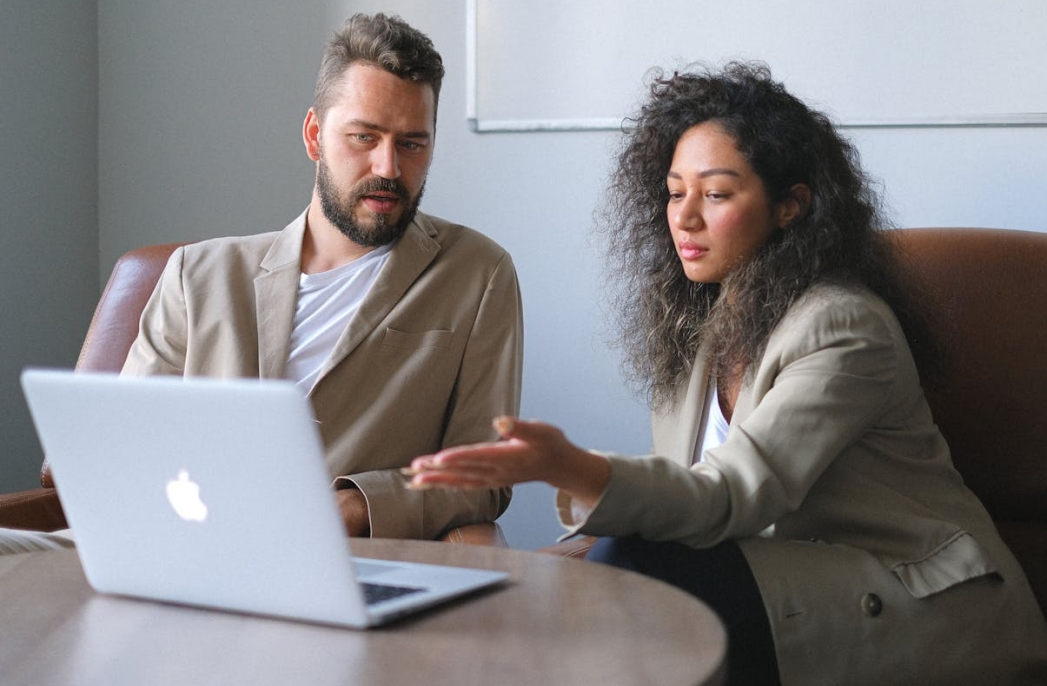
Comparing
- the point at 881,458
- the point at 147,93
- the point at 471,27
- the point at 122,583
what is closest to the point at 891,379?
the point at 881,458

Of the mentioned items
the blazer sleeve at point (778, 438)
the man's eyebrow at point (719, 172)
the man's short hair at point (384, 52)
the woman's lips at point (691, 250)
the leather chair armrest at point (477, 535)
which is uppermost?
the man's short hair at point (384, 52)

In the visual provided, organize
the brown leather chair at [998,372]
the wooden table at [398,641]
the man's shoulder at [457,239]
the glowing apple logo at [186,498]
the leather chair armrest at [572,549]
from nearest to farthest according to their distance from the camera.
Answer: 1. the wooden table at [398,641]
2. the glowing apple logo at [186,498]
3. the leather chair armrest at [572,549]
4. the brown leather chair at [998,372]
5. the man's shoulder at [457,239]

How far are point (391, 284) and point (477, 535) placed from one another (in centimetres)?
49

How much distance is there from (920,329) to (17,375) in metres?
2.22

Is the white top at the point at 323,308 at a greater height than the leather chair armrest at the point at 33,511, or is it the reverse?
the white top at the point at 323,308

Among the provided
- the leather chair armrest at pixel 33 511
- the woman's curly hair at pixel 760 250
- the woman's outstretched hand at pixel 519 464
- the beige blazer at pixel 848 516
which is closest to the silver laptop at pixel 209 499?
the woman's outstretched hand at pixel 519 464

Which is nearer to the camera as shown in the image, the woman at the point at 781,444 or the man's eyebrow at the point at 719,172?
the woman at the point at 781,444

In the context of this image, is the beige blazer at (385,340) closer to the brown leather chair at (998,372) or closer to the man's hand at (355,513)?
the man's hand at (355,513)

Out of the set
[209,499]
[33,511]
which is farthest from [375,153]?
[209,499]

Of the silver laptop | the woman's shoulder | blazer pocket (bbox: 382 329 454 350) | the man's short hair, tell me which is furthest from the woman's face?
the silver laptop

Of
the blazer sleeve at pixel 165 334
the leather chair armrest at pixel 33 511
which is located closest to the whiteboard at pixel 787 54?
the blazer sleeve at pixel 165 334

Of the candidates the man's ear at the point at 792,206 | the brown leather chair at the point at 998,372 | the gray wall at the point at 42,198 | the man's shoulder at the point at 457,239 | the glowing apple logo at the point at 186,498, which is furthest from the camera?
the gray wall at the point at 42,198

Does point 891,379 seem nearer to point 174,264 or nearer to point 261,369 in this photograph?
point 261,369

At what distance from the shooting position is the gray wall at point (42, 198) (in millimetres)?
3016
